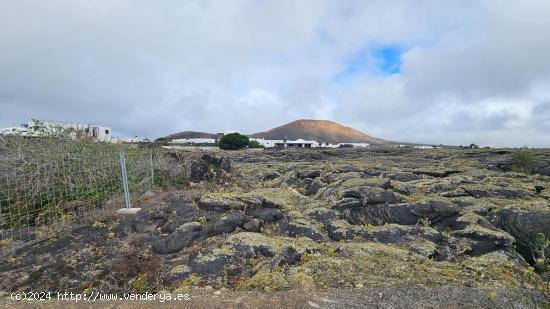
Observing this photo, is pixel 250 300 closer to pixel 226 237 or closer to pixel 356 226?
pixel 226 237

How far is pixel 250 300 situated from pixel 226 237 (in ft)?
9.01

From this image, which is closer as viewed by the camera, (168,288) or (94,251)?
(168,288)

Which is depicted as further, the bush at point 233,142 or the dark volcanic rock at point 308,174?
the bush at point 233,142

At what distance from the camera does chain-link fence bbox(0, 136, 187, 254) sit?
741 cm

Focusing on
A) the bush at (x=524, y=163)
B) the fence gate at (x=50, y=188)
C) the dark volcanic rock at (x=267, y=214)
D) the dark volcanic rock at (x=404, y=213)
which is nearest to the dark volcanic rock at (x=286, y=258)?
the dark volcanic rock at (x=267, y=214)

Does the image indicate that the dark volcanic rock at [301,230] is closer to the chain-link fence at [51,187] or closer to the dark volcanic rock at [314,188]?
the dark volcanic rock at [314,188]

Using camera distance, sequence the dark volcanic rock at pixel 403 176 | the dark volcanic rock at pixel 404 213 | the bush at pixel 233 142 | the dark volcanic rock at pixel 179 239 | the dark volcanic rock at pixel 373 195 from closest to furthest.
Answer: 1. the dark volcanic rock at pixel 179 239
2. the dark volcanic rock at pixel 404 213
3. the dark volcanic rock at pixel 373 195
4. the dark volcanic rock at pixel 403 176
5. the bush at pixel 233 142

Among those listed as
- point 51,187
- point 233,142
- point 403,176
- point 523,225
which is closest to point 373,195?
point 523,225

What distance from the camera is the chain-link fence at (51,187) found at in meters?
7.41

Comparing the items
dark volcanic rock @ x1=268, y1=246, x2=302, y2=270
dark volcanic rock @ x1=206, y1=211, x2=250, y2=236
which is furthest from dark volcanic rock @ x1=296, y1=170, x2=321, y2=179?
dark volcanic rock @ x1=268, y1=246, x2=302, y2=270

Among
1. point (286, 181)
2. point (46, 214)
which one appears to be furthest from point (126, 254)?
point (286, 181)

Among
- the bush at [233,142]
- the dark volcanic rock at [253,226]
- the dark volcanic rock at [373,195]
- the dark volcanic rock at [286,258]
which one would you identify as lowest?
the dark volcanic rock at [286,258]

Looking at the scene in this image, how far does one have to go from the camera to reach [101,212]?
28.5 feet

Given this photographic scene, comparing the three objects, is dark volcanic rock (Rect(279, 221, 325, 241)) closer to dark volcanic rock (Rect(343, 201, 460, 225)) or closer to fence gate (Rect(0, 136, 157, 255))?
dark volcanic rock (Rect(343, 201, 460, 225))
